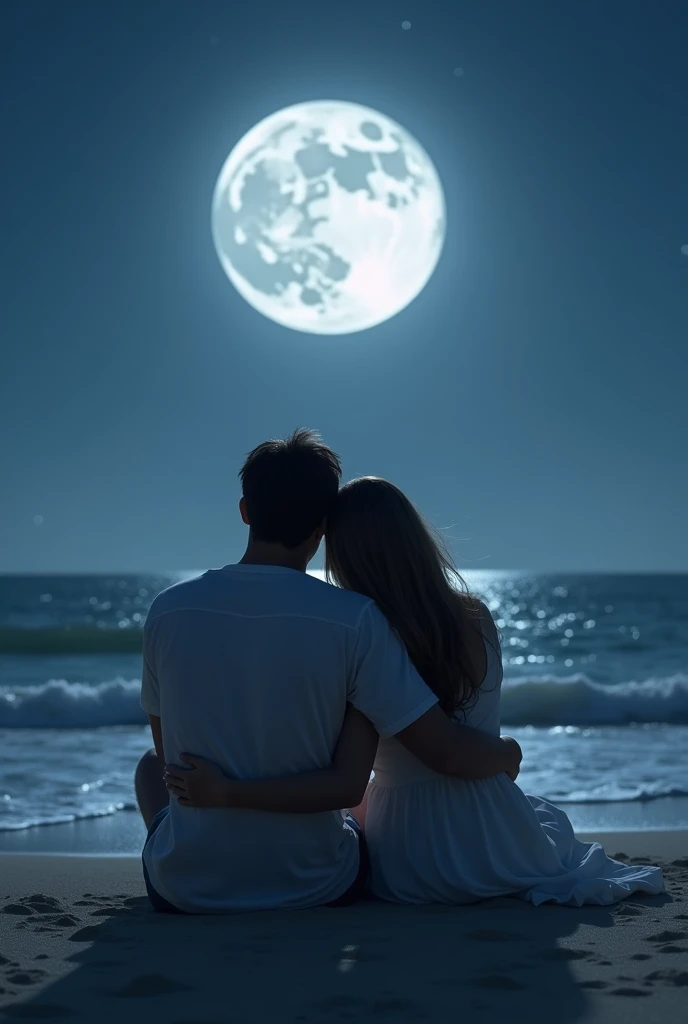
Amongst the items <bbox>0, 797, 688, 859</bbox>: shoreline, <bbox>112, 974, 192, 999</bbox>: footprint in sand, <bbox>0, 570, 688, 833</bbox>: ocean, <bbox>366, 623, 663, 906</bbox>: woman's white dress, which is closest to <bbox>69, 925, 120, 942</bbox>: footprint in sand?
<bbox>112, 974, 192, 999</bbox>: footprint in sand

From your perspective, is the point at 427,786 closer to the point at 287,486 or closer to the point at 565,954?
the point at 565,954

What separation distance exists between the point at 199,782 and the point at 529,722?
10548mm

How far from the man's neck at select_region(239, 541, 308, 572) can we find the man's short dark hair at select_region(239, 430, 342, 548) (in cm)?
2

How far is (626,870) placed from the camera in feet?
10.6

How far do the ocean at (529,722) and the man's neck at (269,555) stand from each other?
3719 mm

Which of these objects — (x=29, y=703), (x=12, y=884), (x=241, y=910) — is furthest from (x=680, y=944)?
(x=29, y=703)

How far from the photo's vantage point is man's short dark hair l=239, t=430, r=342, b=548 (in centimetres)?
256

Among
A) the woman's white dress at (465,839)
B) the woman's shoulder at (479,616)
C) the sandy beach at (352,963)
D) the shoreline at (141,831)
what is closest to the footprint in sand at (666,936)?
the sandy beach at (352,963)

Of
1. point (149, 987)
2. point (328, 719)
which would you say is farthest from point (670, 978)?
point (149, 987)

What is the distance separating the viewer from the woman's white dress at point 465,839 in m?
2.90

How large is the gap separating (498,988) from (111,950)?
3.27 ft

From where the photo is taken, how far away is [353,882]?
2.92 meters

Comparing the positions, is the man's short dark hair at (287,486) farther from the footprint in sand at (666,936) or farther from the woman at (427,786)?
the footprint in sand at (666,936)

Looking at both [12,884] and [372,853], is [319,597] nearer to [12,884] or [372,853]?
[372,853]
